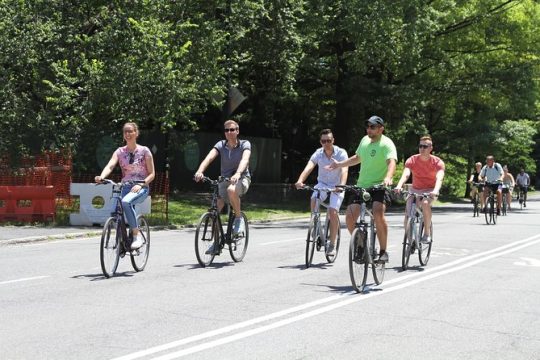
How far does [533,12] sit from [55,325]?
32.9 m

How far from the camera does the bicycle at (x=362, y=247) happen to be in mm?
8712

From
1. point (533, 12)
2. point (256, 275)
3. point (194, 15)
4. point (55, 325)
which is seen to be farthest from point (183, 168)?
point (55, 325)

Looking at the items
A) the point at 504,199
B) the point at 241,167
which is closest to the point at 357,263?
the point at 241,167

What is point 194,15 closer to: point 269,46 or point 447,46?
point 269,46

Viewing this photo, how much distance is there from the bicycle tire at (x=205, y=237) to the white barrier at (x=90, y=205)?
308 inches

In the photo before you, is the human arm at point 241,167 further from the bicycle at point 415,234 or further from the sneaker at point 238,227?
the bicycle at point 415,234

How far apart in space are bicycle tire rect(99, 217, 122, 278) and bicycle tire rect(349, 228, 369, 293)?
3.15m

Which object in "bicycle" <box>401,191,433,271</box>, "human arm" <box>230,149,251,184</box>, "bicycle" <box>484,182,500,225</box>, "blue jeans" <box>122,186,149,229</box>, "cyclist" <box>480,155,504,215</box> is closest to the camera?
"blue jeans" <box>122,186,149,229</box>

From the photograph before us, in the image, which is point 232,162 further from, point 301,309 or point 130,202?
point 301,309

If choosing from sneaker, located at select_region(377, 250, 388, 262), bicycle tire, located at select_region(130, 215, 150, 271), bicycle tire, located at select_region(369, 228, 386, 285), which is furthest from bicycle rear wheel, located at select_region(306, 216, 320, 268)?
bicycle tire, located at select_region(130, 215, 150, 271)

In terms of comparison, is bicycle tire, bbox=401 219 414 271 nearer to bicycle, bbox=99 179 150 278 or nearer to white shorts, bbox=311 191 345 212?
white shorts, bbox=311 191 345 212

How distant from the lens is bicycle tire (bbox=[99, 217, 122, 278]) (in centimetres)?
989

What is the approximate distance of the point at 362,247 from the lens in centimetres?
888

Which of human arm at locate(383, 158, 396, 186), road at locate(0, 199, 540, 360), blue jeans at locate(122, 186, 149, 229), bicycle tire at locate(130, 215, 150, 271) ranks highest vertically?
human arm at locate(383, 158, 396, 186)
